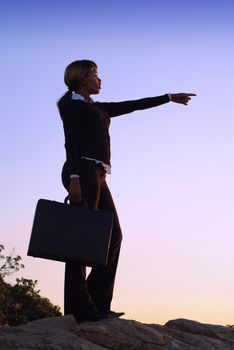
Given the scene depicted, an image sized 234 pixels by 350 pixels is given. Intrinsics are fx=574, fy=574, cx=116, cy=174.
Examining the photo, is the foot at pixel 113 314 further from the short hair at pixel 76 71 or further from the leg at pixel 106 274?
the short hair at pixel 76 71

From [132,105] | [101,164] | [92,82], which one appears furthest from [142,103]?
[101,164]

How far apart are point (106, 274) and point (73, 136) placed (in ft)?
4.48

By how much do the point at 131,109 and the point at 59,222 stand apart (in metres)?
1.68

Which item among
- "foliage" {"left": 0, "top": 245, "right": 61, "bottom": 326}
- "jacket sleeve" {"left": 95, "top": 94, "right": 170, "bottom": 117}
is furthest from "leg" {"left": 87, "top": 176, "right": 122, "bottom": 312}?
"foliage" {"left": 0, "top": 245, "right": 61, "bottom": 326}

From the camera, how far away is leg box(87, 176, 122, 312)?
18.1 ft

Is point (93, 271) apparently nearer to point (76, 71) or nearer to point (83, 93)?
point (83, 93)

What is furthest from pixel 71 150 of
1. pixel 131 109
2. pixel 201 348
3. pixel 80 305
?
pixel 201 348

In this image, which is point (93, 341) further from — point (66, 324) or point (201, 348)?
point (201, 348)

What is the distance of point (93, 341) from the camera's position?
5.32 meters

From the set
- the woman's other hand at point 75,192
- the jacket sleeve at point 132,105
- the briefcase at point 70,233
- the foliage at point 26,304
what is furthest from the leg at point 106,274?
the foliage at point 26,304

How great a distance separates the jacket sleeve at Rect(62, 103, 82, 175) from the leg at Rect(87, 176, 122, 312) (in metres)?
0.42

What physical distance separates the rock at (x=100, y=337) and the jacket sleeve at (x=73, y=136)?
1.51 metres

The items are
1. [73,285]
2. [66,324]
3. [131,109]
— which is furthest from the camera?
[131,109]

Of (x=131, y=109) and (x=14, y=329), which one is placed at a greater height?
(x=131, y=109)
